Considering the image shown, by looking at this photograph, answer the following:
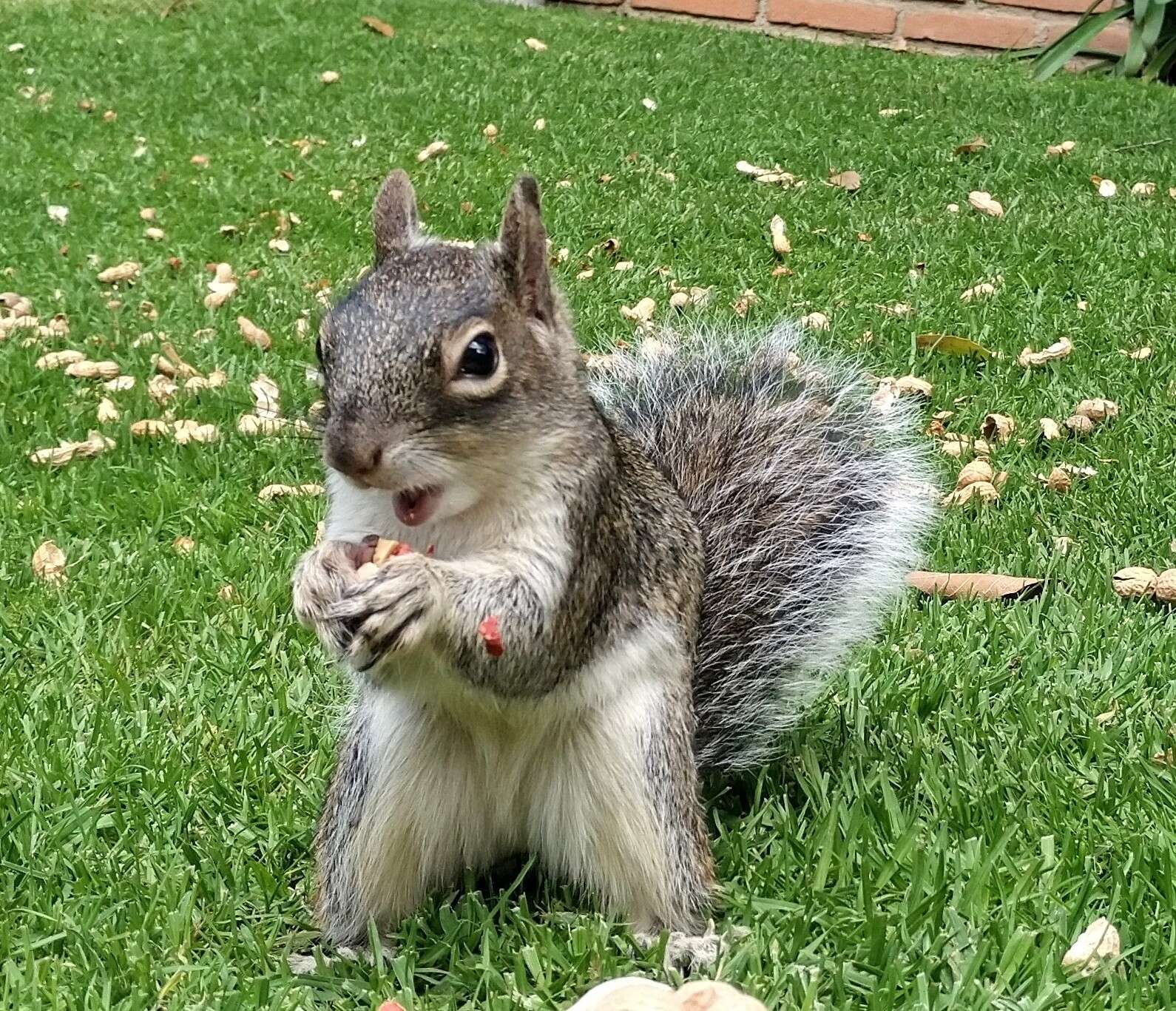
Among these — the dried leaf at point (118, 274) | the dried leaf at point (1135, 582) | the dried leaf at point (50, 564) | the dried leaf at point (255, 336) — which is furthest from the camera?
the dried leaf at point (118, 274)

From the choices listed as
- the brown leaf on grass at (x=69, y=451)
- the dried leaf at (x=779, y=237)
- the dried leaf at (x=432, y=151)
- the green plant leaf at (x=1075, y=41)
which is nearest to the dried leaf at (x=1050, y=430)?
the dried leaf at (x=779, y=237)

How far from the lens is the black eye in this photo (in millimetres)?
1189

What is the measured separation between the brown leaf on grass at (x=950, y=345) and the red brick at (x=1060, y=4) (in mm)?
4631

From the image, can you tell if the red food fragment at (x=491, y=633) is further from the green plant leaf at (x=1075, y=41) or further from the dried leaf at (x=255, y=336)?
the green plant leaf at (x=1075, y=41)

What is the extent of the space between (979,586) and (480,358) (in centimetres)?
118

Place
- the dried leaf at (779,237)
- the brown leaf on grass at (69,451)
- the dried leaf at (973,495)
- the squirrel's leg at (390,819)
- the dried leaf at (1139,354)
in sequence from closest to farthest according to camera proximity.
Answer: the squirrel's leg at (390,819)
the dried leaf at (973,495)
the brown leaf on grass at (69,451)
the dried leaf at (1139,354)
the dried leaf at (779,237)

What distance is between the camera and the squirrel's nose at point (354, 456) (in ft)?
3.68

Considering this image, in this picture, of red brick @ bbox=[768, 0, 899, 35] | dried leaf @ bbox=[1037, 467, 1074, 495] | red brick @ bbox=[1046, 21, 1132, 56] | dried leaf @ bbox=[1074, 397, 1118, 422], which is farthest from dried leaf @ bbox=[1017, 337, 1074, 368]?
red brick @ bbox=[768, 0, 899, 35]

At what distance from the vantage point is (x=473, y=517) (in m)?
1.27

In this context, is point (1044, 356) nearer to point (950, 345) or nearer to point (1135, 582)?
point (950, 345)

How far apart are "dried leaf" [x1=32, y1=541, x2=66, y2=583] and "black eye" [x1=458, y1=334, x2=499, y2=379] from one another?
1.24 meters

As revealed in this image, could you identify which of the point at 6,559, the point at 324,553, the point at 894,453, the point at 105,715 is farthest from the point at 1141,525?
the point at 6,559

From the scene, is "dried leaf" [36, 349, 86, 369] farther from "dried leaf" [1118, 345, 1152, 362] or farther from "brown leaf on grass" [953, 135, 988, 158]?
"brown leaf on grass" [953, 135, 988, 158]

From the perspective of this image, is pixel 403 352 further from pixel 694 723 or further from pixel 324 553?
pixel 694 723
